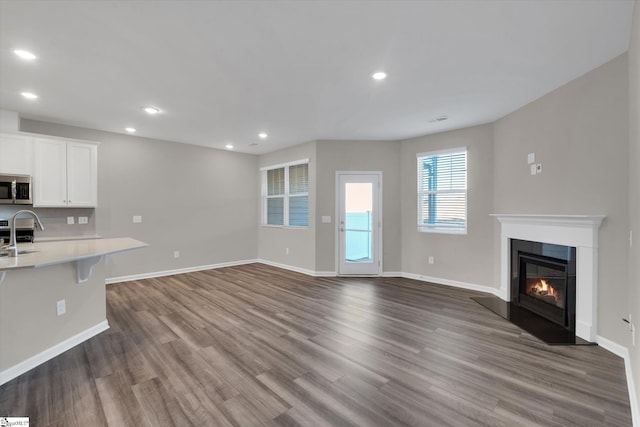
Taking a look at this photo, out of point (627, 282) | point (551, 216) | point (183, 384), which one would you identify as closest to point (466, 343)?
point (627, 282)

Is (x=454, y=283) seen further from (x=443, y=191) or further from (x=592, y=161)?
(x=592, y=161)

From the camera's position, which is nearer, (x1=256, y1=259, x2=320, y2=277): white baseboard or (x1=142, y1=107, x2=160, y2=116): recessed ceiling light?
(x1=142, y1=107, x2=160, y2=116): recessed ceiling light

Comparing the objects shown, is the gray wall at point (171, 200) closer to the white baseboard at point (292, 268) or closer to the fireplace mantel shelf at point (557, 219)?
the white baseboard at point (292, 268)

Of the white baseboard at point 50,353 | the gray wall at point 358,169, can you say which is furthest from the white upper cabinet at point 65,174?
the gray wall at point 358,169

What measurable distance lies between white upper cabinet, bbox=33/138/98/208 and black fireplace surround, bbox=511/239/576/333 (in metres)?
6.38

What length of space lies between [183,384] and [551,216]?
3.93 meters

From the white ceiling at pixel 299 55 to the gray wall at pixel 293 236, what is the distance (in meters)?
1.71

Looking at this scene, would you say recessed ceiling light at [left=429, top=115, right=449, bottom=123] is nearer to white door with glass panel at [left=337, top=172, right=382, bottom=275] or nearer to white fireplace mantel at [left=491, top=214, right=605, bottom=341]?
white door with glass panel at [left=337, top=172, right=382, bottom=275]

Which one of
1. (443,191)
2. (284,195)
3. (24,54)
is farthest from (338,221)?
(24,54)

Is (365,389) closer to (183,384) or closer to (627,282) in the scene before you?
(183,384)

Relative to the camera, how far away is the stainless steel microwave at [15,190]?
3.75m

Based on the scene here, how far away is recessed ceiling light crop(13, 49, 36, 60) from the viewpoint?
8.05ft

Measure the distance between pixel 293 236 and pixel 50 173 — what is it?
4.05 m

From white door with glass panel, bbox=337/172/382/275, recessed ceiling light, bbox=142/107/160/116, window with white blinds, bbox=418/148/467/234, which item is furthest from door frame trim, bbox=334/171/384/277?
recessed ceiling light, bbox=142/107/160/116
